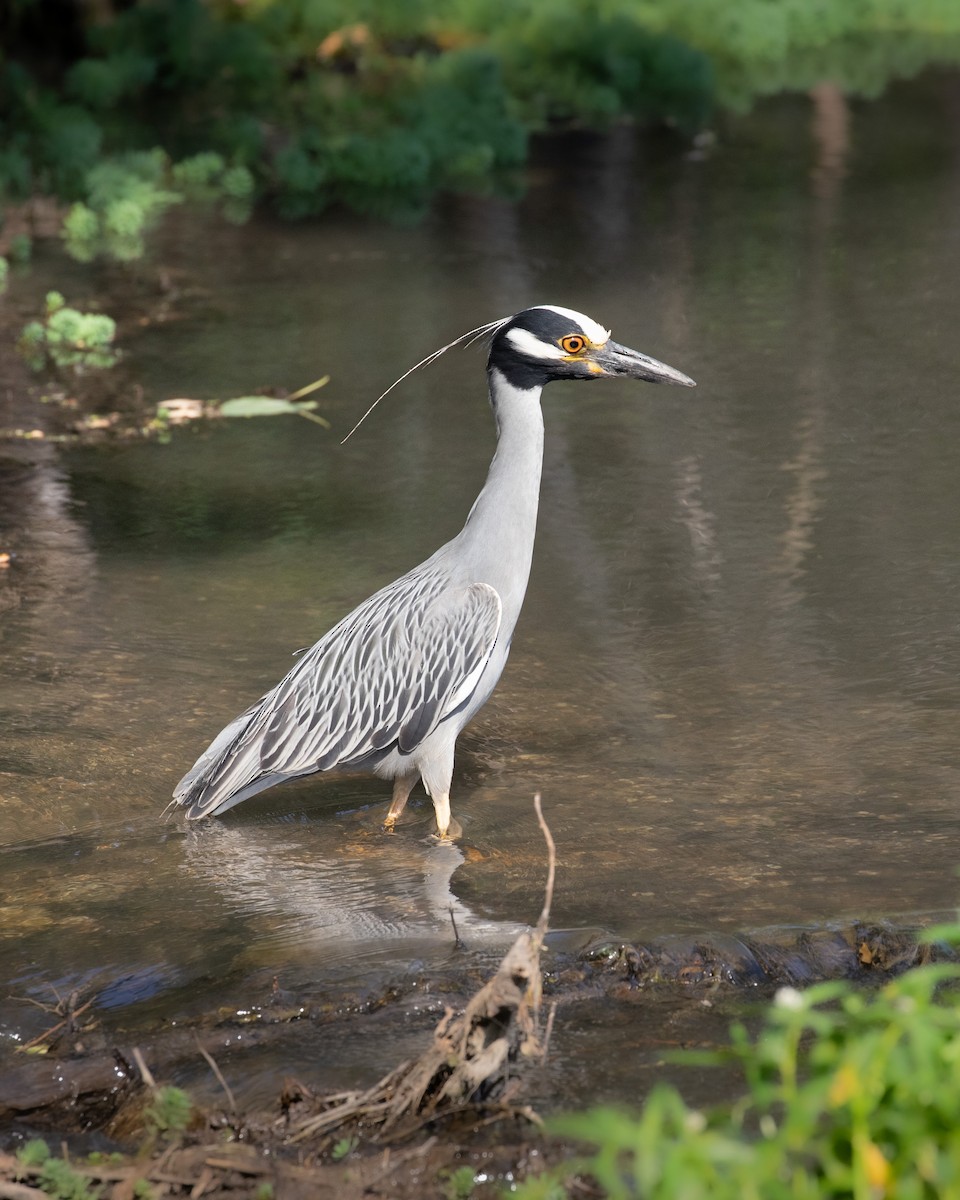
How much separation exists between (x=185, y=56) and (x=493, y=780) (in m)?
17.4

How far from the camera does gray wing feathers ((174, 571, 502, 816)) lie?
5.75m

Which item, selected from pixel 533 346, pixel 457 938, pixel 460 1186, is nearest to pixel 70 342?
pixel 533 346

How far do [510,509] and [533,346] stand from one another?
58 cm

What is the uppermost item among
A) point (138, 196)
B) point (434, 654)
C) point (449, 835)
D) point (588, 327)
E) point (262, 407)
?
point (588, 327)

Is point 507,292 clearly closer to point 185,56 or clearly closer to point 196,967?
point 196,967

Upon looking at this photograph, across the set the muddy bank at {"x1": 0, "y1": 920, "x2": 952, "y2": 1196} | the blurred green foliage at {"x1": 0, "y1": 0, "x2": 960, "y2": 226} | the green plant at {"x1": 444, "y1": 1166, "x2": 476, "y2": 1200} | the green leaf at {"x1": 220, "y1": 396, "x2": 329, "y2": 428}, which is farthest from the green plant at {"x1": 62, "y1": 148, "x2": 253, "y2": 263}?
the green plant at {"x1": 444, "y1": 1166, "x2": 476, "y2": 1200}

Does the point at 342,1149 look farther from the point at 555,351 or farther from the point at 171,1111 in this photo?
the point at 555,351

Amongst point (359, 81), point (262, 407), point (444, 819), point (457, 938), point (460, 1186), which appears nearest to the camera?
point (460, 1186)

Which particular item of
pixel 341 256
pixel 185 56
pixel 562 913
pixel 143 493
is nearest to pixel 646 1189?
pixel 562 913

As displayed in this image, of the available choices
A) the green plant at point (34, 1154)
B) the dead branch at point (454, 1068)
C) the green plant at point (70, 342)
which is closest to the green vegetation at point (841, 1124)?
the dead branch at point (454, 1068)

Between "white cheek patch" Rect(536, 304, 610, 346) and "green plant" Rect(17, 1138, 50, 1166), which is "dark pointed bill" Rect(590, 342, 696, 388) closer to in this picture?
"white cheek patch" Rect(536, 304, 610, 346)

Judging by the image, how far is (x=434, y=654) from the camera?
5.80m

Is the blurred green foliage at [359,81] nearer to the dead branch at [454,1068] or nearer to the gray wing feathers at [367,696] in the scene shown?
the gray wing feathers at [367,696]

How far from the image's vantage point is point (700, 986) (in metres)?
4.56
